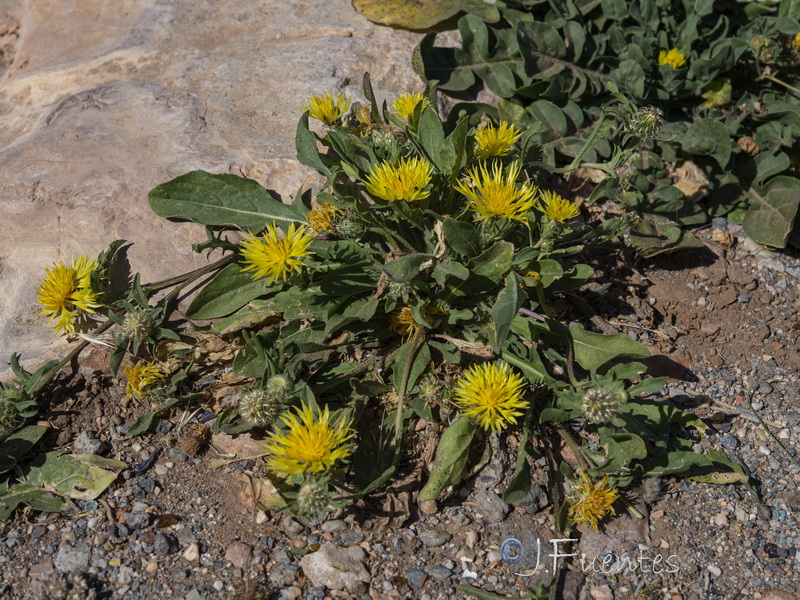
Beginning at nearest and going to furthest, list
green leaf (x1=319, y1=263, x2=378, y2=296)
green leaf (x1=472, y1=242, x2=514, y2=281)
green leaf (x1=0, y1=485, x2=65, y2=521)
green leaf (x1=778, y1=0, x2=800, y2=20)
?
green leaf (x1=0, y1=485, x2=65, y2=521) < green leaf (x1=472, y1=242, x2=514, y2=281) < green leaf (x1=319, y1=263, x2=378, y2=296) < green leaf (x1=778, y1=0, x2=800, y2=20)

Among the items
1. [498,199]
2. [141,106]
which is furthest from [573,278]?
[141,106]

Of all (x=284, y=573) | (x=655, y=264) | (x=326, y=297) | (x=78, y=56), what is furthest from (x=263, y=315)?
(x=78, y=56)

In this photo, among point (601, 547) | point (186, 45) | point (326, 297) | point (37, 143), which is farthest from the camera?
point (186, 45)

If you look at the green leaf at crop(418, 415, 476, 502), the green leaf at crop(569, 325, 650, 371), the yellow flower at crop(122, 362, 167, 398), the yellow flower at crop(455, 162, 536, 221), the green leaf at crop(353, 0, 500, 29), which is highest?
the green leaf at crop(353, 0, 500, 29)

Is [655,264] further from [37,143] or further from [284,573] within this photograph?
[37,143]

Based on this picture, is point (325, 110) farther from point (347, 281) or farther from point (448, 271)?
point (448, 271)

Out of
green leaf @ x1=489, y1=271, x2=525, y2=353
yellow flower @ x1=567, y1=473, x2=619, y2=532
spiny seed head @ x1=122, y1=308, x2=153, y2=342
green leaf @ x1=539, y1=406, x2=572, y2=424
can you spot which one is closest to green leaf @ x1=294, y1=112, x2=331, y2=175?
spiny seed head @ x1=122, y1=308, x2=153, y2=342

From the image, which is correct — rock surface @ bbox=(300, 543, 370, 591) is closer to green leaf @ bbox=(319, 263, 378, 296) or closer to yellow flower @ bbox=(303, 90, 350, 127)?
green leaf @ bbox=(319, 263, 378, 296)
